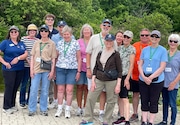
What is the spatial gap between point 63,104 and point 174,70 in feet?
8.18

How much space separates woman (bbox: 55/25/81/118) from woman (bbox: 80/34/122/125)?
2.14 feet

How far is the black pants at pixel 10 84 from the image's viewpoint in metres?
6.98

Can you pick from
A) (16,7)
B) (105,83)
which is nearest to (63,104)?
(105,83)

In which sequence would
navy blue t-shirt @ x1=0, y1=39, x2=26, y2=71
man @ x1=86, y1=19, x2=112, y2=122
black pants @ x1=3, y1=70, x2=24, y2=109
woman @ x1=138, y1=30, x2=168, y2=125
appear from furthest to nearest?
black pants @ x1=3, y1=70, x2=24, y2=109
navy blue t-shirt @ x1=0, y1=39, x2=26, y2=71
man @ x1=86, y1=19, x2=112, y2=122
woman @ x1=138, y1=30, x2=168, y2=125

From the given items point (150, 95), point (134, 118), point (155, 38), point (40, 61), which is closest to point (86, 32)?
point (40, 61)

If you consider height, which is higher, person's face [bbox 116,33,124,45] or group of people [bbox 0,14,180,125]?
person's face [bbox 116,33,124,45]

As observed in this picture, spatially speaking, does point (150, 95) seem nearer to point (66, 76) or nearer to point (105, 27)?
point (105, 27)

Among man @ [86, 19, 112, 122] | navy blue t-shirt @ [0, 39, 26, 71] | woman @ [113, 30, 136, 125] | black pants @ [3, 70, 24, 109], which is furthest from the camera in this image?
black pants @ [3, 70, 24, 109]

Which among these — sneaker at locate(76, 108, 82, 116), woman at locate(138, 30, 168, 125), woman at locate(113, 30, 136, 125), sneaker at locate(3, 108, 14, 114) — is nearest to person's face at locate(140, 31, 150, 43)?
woman at locate(113, 30, 136, 125)

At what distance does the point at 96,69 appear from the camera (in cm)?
635

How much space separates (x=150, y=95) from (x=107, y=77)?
82 centimetres

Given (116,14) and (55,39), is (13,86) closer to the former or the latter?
(55,39)

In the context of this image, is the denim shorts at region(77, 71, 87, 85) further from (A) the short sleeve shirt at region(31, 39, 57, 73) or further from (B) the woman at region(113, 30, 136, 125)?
(B) the woman at region(113, 30, 136, 125)

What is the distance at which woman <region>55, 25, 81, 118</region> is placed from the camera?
682 centimetres
